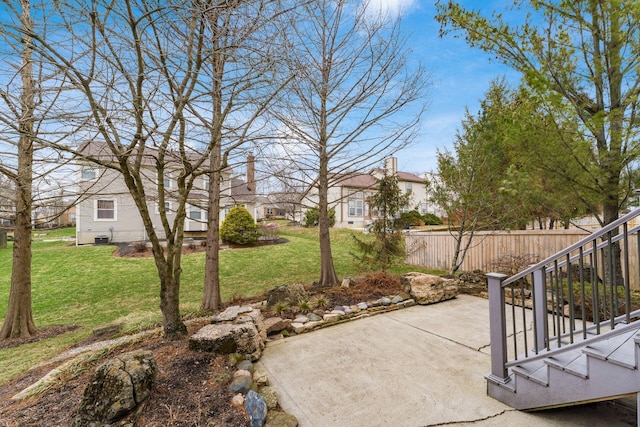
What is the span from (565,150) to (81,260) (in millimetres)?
16622

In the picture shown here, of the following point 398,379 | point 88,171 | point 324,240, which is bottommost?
point 398,379

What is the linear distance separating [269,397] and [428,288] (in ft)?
14.3

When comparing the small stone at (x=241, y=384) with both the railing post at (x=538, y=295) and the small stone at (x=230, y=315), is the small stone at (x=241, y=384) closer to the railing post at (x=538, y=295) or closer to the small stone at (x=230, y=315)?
the small stone at (x=230, y=315)

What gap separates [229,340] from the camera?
354 cm

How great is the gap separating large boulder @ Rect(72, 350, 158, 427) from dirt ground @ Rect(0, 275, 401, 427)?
0.36 ft

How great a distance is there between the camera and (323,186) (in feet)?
22.3

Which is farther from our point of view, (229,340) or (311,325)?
(311,325)

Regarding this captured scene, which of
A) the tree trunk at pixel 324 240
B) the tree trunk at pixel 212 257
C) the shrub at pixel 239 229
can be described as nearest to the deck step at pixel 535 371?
the tree trunk at pixel 324 240

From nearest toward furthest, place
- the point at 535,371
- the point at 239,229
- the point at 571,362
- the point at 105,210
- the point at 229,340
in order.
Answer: the point at 571,362, the point at 535,371, the point at 229,340, the point at 239,229, the point at 105,210

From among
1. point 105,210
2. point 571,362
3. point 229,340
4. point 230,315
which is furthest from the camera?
point 105,210

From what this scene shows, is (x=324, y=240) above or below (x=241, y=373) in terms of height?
above

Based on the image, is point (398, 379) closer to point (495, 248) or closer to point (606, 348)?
point (606, 348)

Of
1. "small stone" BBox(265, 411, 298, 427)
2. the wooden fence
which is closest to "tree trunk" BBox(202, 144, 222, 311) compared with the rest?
"small stone" BBox(265, 411, 298, 427)

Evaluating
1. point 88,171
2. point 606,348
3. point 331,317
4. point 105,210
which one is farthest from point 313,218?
point 606,348
